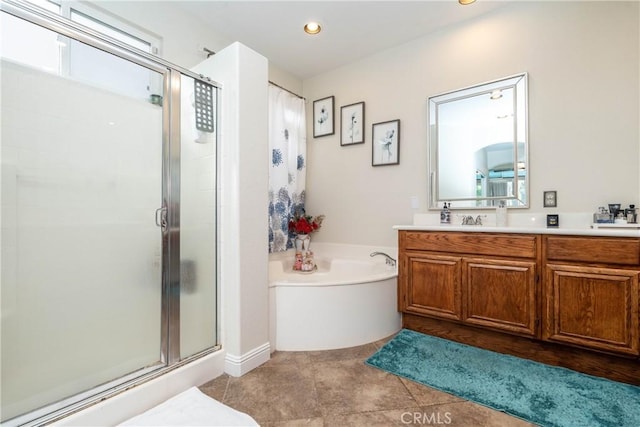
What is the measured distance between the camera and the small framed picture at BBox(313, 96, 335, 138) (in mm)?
3277

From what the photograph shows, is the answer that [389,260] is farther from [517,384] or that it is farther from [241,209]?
[241,209]

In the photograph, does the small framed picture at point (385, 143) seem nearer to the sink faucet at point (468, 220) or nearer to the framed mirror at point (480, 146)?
the framed mirror at point (480, 146)

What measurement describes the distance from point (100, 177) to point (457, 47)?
2.83 m

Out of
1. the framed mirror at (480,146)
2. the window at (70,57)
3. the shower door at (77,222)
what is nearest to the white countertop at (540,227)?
the framed mirror at (480,146)

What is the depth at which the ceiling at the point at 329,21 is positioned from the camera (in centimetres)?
231

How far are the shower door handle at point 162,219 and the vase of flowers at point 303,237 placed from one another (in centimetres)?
164

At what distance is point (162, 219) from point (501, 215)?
2361mm

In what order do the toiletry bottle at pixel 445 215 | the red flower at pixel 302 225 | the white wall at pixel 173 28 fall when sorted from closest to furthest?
the white wall at pixel 173 28, the toiletry bottle at pixel 445 215, the red flower at pixel 302 225

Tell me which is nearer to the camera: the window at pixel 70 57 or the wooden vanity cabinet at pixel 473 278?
the window at pixel 70 57

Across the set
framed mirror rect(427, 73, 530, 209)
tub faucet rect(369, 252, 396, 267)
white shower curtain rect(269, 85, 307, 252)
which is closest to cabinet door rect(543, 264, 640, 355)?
framed mirror rect(427, 73, 530, 209)

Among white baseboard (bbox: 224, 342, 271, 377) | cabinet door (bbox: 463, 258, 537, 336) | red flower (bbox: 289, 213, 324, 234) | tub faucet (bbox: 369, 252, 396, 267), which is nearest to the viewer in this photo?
white baseboard (bbox: 224, 342, 271, 377)

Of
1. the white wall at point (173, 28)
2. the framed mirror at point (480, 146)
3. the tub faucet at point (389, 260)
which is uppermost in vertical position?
the white wall at point (173, 28)

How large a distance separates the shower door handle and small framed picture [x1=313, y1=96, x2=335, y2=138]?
6.93ft

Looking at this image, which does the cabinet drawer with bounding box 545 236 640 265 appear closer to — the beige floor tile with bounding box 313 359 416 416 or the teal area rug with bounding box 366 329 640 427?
the teal area rug with bounding box 366 329 640 427
